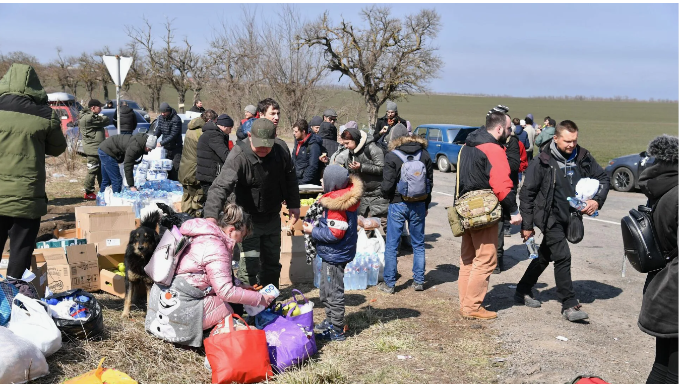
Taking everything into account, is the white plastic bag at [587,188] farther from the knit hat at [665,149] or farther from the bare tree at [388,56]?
the bare tree at [388,56]

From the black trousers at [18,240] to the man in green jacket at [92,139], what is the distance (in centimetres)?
686

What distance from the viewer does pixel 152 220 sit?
594cm

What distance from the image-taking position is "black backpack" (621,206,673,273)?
3.55m

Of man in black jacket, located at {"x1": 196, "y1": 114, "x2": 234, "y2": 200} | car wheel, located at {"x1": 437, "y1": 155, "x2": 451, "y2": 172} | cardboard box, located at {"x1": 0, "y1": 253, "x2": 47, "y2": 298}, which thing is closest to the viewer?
cardboard box, located at {"x1": 0, "y1": 253, "x2": 47, "y2": 298}

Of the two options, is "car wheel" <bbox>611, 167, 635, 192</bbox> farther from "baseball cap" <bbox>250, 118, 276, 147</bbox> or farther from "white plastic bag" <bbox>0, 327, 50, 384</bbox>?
"white plastic bag" <bbox>0, 327, 50, 384</bbox>

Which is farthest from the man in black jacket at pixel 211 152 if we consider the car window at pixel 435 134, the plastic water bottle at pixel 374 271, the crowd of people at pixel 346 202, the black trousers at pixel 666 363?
the car window at pixel 435 134

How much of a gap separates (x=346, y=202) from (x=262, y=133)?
1.01 meters

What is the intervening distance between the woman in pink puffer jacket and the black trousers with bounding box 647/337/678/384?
265 centimetres

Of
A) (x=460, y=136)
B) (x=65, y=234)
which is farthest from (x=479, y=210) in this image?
(x=460, y=136)

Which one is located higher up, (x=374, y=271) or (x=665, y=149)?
(x=665, y=149)

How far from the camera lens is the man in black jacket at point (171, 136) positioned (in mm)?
11672

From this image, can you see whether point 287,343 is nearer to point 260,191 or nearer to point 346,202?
point 346,202

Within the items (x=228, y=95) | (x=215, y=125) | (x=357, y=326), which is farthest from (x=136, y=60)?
(x=357, y=326)

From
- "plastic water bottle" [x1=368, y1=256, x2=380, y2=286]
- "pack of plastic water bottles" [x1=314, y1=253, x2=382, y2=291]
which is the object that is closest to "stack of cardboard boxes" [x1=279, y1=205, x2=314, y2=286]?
"pack of plastic water bottles" [x1=314, y1=253, x2=382, y2=291]
